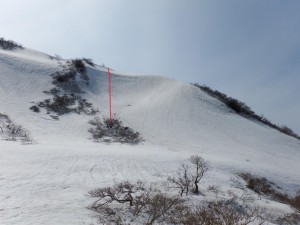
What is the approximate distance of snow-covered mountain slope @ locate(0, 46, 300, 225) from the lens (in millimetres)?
13195

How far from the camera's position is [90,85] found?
47.0 metres

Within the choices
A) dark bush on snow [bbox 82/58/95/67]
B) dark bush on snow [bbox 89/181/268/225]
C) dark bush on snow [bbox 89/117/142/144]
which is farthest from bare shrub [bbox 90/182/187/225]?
dark bush on snow [bbox 82/58/95/67]

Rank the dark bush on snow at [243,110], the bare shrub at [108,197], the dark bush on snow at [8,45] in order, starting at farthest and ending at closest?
1. the dark bush on snow at [8,45]
2. the dark bush on snow at [243,110]
3. the bare shrub at [108,197]

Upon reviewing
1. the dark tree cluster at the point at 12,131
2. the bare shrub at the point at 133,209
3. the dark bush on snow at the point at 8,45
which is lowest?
the bare shrub at the point at 133,209

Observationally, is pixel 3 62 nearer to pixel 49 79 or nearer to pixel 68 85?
pixel 49 79

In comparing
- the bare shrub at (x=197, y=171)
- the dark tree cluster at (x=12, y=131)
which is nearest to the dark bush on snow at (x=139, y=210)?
the bare shrub at (x=197, y=171)

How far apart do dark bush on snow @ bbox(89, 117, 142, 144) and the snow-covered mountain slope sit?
0.90 metres

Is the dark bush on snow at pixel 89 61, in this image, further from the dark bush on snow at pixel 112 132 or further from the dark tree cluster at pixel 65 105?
the dark bush on snow at pixel 112 132

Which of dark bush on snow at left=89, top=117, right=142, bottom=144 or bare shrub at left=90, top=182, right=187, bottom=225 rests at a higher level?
dark bush on snow at left=89, top=117, right=142, bottom=144

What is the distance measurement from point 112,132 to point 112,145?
421cm

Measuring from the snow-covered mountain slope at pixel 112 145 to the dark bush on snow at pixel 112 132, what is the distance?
899mm

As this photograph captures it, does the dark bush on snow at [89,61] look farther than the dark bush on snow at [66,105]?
Yes

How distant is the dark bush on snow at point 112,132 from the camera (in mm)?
31516

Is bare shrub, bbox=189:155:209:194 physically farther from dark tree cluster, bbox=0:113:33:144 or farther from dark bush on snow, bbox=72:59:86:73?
dark bush on snow, bbox=72:59:86:73
